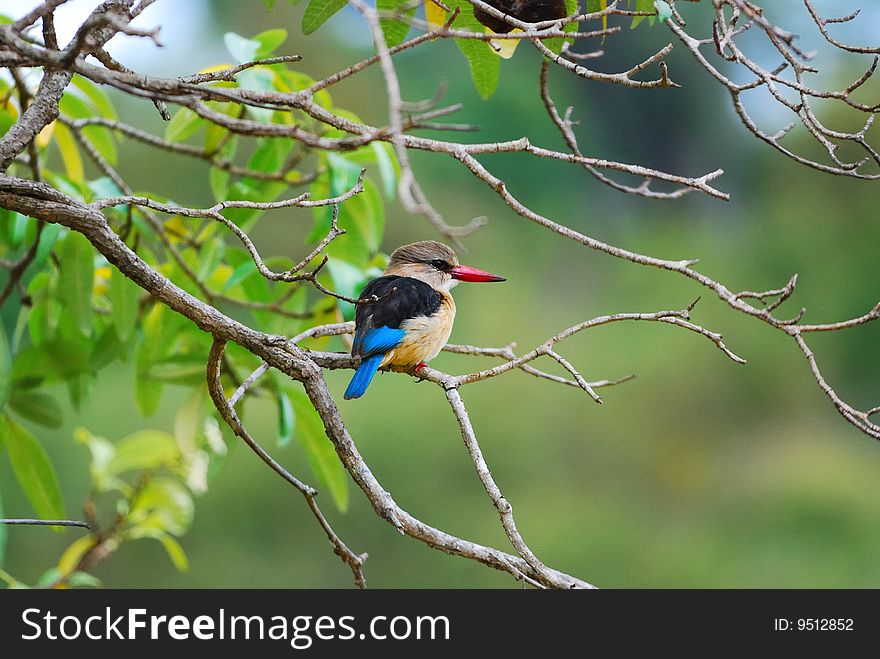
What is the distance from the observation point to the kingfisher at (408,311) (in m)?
1.81

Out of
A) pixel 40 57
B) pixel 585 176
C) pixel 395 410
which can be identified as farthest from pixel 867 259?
pixel 40 57

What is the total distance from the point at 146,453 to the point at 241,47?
→ 106 cm

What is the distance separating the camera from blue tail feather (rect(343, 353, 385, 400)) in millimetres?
1793

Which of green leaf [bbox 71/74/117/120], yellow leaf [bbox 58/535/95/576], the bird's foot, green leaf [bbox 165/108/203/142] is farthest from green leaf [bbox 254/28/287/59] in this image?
yellow leaf [bbox 58/535/95/576]

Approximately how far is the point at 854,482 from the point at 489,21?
806 centimetres

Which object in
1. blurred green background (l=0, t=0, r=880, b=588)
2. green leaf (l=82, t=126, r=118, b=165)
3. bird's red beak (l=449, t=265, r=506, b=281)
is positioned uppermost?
blurred green background (l=0, t=0, r=880, b=588)

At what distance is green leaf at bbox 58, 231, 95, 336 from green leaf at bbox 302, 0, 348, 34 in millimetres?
630

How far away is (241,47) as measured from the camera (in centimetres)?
179

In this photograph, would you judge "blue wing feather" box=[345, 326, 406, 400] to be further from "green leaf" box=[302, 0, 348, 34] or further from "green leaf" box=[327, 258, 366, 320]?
"green leaf" box=[302, 0, 348, 34]

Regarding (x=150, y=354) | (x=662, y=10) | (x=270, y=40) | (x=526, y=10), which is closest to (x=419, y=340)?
(x=150, y=354)

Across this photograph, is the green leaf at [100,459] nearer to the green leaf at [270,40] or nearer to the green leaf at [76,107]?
the green leaf at [76,107]

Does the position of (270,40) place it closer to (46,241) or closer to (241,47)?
(241,47)

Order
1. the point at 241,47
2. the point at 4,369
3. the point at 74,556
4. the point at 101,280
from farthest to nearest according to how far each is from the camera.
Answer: the point at 74,556
the point at 101,280
the point at 241,47
the point at 4,369
